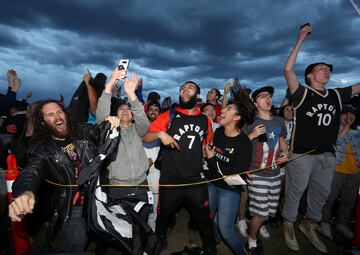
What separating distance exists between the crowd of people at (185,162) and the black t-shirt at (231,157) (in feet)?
0.05

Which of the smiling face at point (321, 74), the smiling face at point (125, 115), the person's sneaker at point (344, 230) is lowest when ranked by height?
the person's sneaker at point (344, 230)

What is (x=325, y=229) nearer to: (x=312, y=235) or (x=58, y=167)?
(x=312, y=235)

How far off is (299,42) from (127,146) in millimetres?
3154

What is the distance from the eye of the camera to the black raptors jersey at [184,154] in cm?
356

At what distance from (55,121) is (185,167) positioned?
1860 mm

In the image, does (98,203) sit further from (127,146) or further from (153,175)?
(153,175)

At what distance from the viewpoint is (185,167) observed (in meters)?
3.57

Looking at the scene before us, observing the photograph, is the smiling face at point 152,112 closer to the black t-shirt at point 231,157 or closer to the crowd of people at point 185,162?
the crowd of people at point 185,162

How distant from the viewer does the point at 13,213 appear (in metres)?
1.81

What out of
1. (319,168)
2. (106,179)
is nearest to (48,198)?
(106,179)

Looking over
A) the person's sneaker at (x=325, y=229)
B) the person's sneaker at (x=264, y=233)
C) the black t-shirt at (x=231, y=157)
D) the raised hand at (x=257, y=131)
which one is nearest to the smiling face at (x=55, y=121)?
the black t-shirt at (x=231, y=157)

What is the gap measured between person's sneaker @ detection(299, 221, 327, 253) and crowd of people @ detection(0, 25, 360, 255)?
0.02 m

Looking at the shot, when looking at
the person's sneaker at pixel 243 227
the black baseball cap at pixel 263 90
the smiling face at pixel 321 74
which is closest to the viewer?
the smiling face at pixel 321 74

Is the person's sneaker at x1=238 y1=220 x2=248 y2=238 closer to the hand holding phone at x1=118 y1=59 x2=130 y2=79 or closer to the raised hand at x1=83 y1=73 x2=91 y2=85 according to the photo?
the hand holding phone at x1=118 y1=59 x2=130 y2=79
